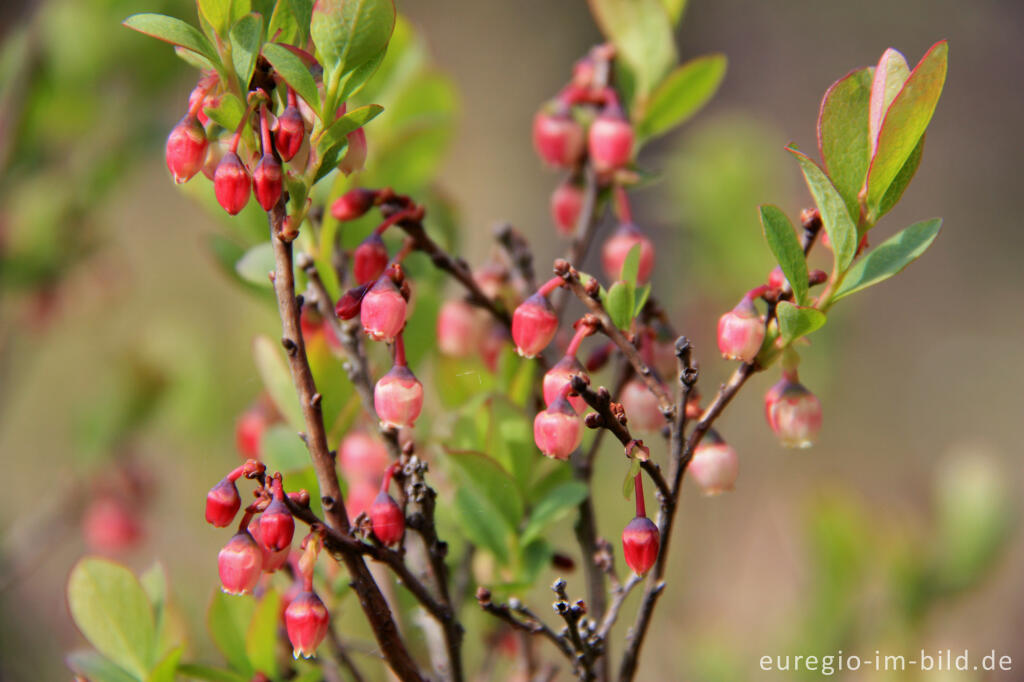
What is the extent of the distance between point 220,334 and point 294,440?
1365 millimetres

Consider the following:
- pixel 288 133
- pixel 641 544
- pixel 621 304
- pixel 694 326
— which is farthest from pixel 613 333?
pixel 694 326

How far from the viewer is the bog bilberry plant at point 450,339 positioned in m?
0.54

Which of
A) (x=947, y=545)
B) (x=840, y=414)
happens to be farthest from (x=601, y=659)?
(x=840, y=414)

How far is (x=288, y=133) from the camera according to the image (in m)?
0.53

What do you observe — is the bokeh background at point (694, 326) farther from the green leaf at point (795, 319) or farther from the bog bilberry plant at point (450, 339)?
the green leaf at point (795, 319)

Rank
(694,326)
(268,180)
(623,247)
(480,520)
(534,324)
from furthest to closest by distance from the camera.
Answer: (694,326), (623,247), (480,520), (534,324), (268,180)

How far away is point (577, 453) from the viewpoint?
766 millimetres

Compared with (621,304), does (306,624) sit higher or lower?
lower

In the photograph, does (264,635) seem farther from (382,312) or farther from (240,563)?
(382,312)

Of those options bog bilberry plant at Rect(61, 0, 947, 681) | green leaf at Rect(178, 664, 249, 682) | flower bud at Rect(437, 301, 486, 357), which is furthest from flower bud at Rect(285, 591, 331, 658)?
flower bud at Rect(437, 301, 486, 357)

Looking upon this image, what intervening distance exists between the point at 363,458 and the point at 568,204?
0.32m

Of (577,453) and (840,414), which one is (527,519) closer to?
(577,453)

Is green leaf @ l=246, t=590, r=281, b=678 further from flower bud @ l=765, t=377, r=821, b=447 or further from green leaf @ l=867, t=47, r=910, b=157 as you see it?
green leaf @ l=867, t=47, r=910, b=157

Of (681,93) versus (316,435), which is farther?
(681,93)
